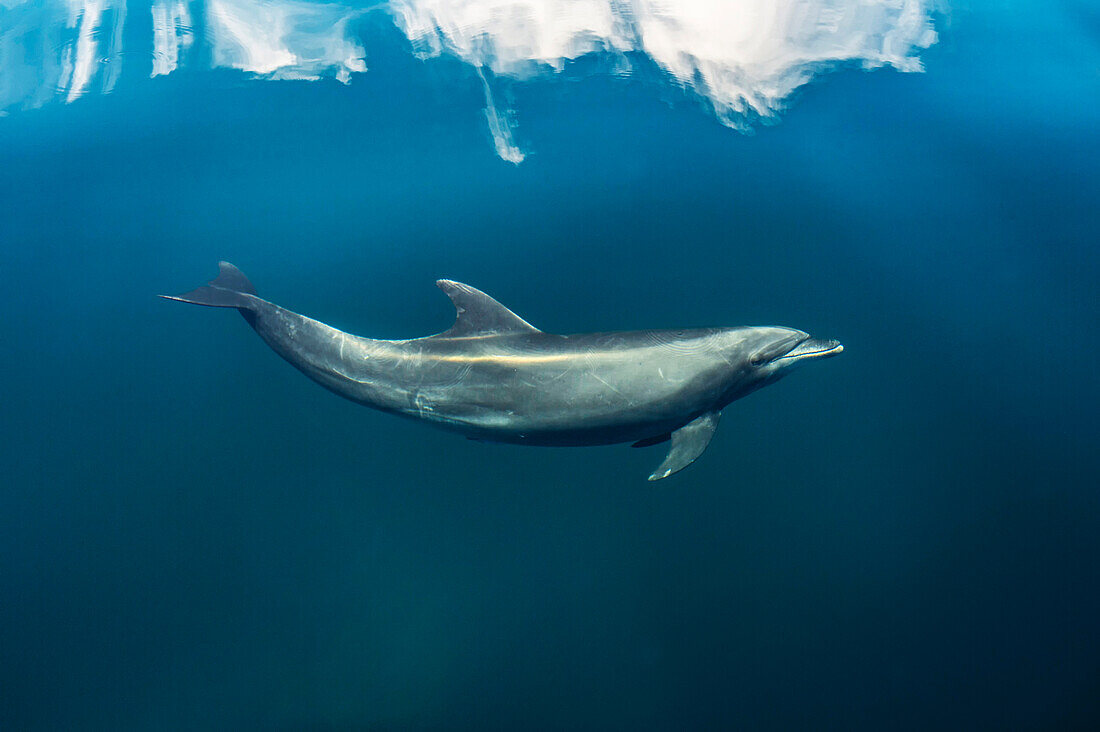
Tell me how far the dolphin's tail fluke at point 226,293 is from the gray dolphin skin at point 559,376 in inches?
57.1

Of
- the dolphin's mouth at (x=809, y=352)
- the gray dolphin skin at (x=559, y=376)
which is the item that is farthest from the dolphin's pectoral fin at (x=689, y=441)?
the dolphin's mouth at (x=809, y=352)

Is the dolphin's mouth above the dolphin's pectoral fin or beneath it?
above

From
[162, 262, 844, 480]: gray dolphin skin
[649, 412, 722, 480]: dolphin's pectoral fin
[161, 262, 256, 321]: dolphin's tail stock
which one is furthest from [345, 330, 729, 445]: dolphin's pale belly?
[161, 262, 256, 321]: dolphin's tail stock

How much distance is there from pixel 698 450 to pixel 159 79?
1547cm

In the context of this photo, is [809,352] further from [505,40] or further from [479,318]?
[505,40]

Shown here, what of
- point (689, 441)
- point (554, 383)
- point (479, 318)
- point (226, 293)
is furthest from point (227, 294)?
point (689, 441)

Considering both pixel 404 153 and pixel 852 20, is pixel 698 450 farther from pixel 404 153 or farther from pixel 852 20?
pixel 852 20

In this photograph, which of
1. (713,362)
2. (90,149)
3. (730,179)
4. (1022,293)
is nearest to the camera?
(713,362)

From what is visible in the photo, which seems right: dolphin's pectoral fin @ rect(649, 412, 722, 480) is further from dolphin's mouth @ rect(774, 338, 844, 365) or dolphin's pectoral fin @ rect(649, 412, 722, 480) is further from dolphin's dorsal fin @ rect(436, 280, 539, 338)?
dolphin's dorsal fin @ rect(436, 280, 539, 338)

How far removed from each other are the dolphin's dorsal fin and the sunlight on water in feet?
19.4

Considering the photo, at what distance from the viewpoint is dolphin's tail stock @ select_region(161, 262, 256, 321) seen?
8.28 m

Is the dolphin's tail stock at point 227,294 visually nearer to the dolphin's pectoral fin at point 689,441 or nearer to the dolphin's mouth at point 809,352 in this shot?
the dolphin's pectoral fin at point 689,441

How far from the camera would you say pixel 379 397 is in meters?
7.47

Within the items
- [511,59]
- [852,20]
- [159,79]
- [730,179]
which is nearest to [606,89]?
[511,59]
